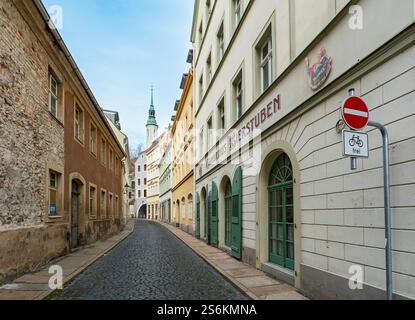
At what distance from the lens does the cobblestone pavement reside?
22.7 ft

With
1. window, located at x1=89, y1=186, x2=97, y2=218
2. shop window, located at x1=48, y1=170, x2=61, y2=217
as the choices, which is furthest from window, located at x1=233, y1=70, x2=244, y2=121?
window, located at x1=89, y1=186, x2=97, y2=218

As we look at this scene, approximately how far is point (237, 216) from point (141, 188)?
220 feet

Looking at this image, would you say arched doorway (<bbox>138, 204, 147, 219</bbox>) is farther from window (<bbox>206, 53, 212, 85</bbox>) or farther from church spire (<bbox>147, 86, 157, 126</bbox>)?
window (<bbox>206, 53, 212, 85</bbox>)

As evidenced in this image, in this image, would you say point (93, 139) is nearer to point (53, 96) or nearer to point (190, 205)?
point (53, 96)

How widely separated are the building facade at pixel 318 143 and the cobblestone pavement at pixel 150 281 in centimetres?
142

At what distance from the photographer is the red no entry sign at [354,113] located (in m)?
3.99

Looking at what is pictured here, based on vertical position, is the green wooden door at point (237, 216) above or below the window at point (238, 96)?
below

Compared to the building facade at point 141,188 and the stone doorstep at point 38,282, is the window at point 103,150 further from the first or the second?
the building facade at point 141,188

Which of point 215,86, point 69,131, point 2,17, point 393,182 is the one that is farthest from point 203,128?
point 393,182

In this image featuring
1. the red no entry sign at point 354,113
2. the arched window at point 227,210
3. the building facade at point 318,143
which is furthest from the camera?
the arched window at point 227,210

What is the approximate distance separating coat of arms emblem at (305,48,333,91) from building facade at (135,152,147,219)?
7098 cm

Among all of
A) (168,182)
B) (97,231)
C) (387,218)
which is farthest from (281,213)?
(168,182)

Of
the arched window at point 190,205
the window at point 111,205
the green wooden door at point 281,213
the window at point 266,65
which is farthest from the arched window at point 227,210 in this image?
the window at point 111,205

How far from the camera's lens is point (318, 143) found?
634 cm
